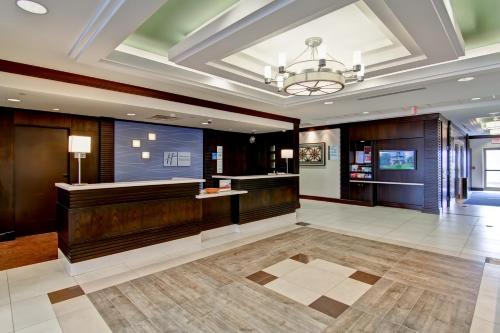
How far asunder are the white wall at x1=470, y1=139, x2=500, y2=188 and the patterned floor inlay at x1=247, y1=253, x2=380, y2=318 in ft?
45.8

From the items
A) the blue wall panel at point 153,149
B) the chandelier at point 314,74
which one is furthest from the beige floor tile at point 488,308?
the blue wall panel at point 153,149

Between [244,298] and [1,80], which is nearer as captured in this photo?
[244,298]

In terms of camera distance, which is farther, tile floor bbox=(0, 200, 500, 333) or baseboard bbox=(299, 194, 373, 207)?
baseboard bbox=(299, 194, 373, 207)

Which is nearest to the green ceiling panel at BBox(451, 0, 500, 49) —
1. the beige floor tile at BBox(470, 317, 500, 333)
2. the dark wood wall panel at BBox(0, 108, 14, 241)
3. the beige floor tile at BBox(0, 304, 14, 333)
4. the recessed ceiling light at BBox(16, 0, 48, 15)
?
the beige floor tile at BBox(470, 317, 500, 333)

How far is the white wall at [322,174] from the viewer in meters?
9.84

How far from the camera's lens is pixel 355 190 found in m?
9.34

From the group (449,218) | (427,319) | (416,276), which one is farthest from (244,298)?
(449,218)

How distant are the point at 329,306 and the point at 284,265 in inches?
44.0

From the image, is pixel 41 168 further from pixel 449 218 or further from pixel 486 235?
pixel 449 218

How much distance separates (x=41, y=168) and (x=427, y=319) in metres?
6.73

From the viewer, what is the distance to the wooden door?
5.29 meters

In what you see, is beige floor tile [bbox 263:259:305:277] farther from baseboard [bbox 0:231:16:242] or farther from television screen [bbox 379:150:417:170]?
television screen [bbox 379:150:417:170]

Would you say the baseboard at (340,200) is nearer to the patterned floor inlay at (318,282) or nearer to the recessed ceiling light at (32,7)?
the patterned floor inlay at (318,282)

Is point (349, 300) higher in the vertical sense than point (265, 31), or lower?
lower
